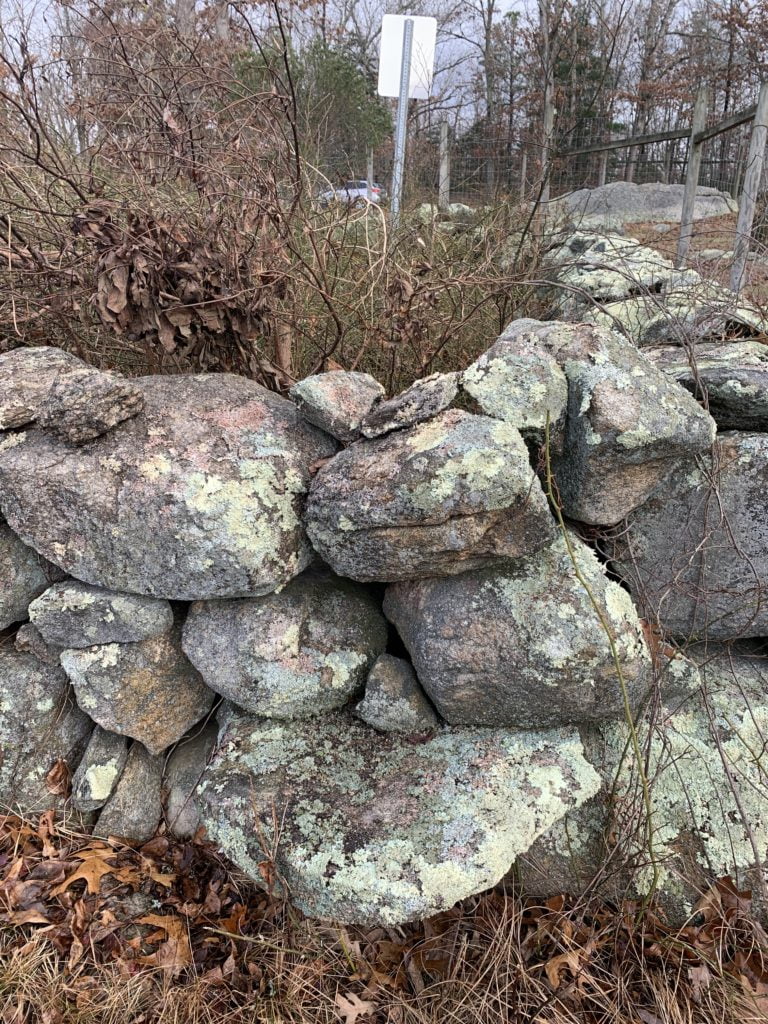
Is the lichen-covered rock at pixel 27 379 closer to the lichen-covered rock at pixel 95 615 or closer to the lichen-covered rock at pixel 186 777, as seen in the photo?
the lichen-covered rock at pixel 95 615

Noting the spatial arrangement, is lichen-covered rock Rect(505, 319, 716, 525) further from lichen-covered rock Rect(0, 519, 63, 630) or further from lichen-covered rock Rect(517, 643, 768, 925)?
lichen-covered rock Rect(0, 519, 63, 630)

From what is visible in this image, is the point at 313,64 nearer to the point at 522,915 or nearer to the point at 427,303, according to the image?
the point at 427,303

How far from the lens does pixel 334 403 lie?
6.31ft

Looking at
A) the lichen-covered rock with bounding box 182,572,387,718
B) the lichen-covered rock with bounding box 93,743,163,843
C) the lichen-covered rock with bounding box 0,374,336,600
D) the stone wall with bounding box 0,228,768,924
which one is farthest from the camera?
the lichen-covered rock with bounding box 93,743,163,843

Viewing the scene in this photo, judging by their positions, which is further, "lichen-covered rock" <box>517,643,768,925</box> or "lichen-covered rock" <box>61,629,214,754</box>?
"lichen-covered rock" <box>61,629,214,754</box>

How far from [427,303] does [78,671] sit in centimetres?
176

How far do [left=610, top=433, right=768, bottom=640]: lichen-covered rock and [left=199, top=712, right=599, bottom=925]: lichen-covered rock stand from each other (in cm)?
57

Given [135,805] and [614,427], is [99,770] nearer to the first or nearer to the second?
[135,805]

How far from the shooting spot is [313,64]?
21.7 feet

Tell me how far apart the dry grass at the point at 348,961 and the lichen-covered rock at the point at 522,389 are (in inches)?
51.5

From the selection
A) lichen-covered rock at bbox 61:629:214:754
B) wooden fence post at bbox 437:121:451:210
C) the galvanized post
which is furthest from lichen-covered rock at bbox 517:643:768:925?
the galvanized post

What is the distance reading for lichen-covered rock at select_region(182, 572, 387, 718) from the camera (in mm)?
1902

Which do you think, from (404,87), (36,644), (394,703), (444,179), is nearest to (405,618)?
(394,703)

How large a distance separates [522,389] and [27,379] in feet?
5.14
